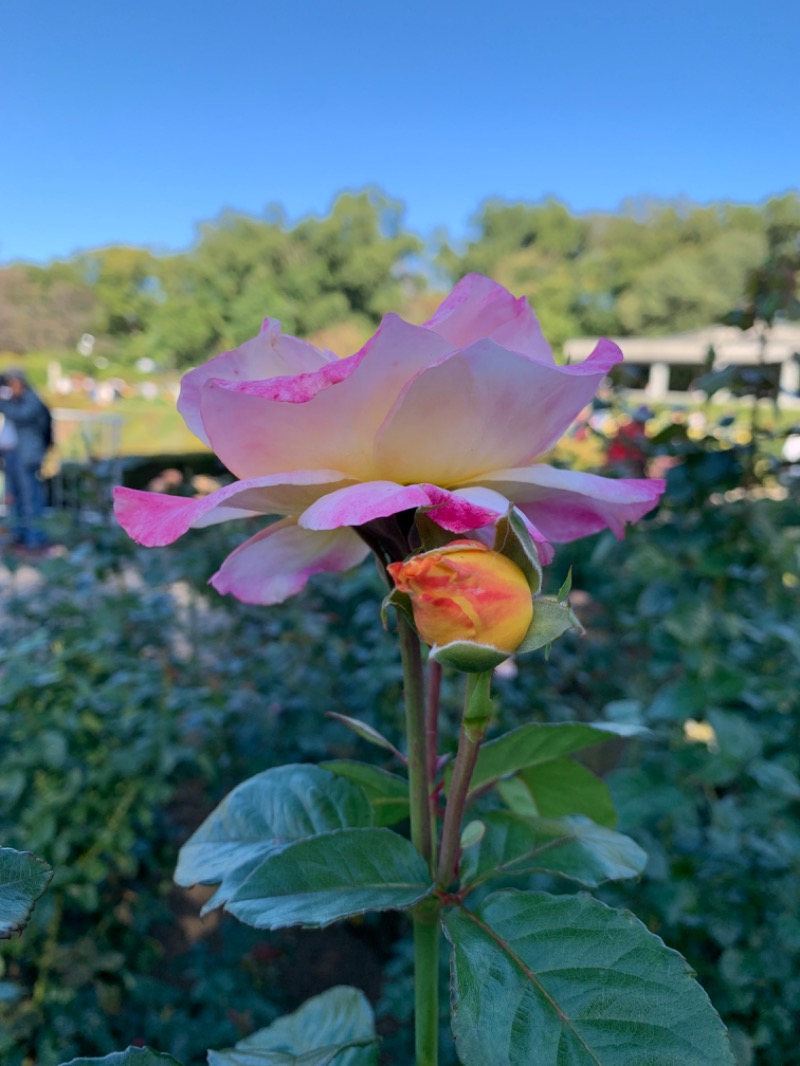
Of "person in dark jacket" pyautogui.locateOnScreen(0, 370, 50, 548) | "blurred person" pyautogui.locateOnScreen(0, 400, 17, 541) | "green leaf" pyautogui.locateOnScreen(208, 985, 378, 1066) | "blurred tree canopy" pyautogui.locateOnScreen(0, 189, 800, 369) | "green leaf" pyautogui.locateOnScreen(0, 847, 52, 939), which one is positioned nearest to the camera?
"green leaf" pyautogui.locateOnScreen(0, 847, 52, 939)

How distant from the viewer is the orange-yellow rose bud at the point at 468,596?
0.21 meters

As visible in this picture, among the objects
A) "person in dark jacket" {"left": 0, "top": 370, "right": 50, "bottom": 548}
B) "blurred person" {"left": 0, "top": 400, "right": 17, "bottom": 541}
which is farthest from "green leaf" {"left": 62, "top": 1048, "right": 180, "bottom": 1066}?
"blurred person" {"left": 0, "top": 400, "right": 17, "bottom": 541}

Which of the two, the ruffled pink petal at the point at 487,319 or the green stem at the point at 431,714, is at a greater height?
the ruffled pink petal at the point at 487,319

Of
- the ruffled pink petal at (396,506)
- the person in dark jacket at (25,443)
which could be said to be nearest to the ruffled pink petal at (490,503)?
the ruffled pink petal at (396,506)

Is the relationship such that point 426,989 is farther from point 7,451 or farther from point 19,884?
point 7,451

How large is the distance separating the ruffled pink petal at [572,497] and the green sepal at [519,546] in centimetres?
2

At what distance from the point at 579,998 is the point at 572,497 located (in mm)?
153

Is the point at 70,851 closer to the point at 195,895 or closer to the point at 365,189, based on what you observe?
the point at 195,895

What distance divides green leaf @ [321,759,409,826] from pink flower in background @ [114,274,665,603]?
0.12 meters

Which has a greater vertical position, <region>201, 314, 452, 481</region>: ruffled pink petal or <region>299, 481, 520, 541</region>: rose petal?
<region>201, 314, 452, 481</region>: ruffled pink petal

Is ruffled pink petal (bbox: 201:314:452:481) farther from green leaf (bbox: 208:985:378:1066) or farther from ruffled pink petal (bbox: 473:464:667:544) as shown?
green leaf (bbox: 208:985:378:1066)

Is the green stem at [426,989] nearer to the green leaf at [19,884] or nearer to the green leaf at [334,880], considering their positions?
the green leaf at [334,880]

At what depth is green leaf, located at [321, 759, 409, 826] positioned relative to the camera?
329 mm

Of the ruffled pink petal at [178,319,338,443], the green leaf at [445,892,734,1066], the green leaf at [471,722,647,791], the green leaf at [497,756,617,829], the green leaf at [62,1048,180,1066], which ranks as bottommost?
the green leaf at [62,1048,180,1066]
